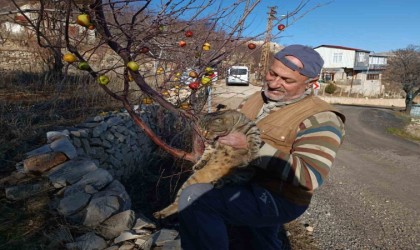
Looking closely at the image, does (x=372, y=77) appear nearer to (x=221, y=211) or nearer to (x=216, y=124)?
(x=221, y=211)

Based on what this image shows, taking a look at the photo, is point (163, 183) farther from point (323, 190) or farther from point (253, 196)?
point (253, 196)

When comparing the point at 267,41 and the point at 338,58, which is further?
the point at 338,58

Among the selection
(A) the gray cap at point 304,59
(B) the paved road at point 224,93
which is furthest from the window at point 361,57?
(A) the gray cap at point 304,59

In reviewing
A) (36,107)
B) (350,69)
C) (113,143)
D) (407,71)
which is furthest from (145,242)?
(350,69)

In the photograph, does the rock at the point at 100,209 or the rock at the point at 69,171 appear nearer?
the rock at the point at 100,209

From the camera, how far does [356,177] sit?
7984 mm

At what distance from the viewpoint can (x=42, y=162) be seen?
3.23 m

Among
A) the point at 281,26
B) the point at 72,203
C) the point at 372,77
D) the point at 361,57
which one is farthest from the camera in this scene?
the point at 372,77

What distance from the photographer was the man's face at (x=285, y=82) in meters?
1.93

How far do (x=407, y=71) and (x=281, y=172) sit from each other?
32401 mm

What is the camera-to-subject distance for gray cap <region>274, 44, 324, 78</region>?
6.27 ft

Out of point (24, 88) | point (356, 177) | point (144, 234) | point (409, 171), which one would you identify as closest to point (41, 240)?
point (144, 234)

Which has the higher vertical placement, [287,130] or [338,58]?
[338,58]

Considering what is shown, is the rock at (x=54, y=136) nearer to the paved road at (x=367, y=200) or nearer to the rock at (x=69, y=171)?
the rock at (x=69, y=171)
